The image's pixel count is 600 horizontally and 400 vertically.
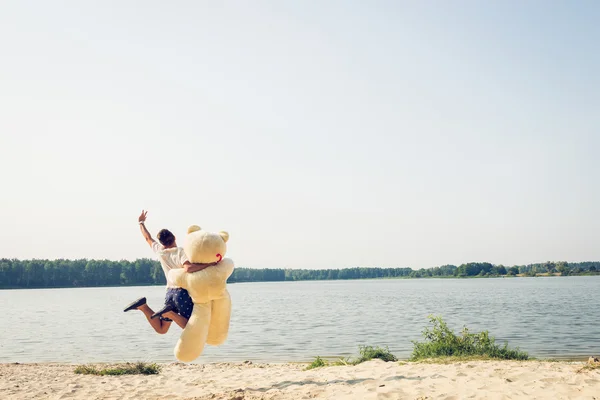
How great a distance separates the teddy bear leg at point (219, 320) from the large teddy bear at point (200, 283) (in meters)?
0.09

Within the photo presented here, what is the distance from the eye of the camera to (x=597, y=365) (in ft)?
30.7

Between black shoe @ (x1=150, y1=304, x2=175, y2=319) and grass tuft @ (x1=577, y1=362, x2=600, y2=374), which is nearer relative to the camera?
black shoe @ (x1=150, y1=304, x2=175, y2=319)

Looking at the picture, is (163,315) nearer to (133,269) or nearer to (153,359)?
(153,359)

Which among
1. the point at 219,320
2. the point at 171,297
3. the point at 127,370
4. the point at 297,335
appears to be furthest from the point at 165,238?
the point at 297,335

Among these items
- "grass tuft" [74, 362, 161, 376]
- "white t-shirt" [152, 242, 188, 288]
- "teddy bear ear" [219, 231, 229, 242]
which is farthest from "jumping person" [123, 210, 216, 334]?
"grass tuft" [74, 362, 161, 376]

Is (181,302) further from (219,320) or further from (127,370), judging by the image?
(127,370)

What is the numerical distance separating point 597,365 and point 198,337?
24.8 ft

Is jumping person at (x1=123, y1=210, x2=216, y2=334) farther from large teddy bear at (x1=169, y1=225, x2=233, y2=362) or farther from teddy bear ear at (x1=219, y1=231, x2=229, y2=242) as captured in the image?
teddy bear ear at (x1=219, y1=231, x2=229, y2=242)

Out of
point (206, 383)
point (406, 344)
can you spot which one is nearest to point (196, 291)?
point (206, 383)

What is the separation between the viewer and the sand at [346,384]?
7.24 m

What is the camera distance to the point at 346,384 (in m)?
8.27

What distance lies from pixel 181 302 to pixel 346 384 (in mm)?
3307

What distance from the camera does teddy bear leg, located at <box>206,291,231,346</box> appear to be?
678 cm

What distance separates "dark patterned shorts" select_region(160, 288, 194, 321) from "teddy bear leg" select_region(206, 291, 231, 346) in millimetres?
319
